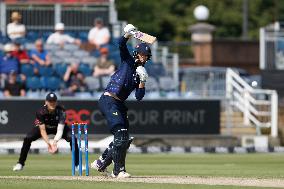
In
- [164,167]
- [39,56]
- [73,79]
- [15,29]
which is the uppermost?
[15,29]

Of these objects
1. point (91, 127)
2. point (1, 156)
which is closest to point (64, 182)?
point (1, 156)

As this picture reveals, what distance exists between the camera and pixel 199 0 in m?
69.1

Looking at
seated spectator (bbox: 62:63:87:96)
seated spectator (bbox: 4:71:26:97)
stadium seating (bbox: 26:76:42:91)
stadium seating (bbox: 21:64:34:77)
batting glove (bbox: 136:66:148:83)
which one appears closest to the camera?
batting glove (bbox: 136:66:148:83)

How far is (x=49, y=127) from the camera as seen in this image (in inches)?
805

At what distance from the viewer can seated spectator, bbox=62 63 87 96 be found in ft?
103

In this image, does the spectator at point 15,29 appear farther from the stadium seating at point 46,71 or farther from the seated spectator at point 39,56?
the stadium seating at point 46,71

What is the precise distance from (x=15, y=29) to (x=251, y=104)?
273 inches

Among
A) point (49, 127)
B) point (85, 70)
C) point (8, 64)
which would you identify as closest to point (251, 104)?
point (85, 70)

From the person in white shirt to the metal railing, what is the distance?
142 inches

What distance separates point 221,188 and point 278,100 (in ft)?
64.4

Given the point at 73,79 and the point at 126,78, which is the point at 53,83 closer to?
the point at 73,79

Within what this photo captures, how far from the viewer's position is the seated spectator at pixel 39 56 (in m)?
31.9

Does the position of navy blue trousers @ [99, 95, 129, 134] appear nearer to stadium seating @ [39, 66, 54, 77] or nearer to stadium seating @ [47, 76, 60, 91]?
stadium seating @ [47, 76, 60, 91]

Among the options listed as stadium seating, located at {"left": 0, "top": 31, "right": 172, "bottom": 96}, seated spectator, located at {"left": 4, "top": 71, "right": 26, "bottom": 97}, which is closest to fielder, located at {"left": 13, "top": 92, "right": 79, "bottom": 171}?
seated spectator, located at {"left": 4, "top": 71, "right": 26, "bottom": 97}
